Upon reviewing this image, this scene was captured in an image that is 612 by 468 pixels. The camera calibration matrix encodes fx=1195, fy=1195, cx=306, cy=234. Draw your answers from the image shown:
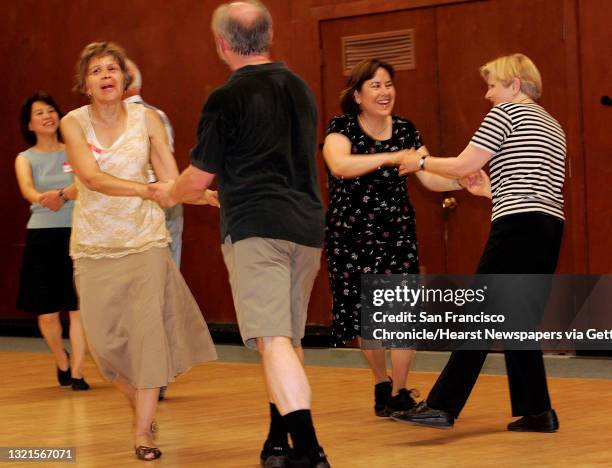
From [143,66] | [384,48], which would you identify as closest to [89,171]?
[384,48]

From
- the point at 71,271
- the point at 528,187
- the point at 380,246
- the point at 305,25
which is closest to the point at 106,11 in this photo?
the point at 305,25

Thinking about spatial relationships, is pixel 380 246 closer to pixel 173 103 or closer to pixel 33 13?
pixel 173 103

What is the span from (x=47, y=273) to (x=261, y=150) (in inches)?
142

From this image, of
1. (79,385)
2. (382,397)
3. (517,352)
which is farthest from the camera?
(79,385)

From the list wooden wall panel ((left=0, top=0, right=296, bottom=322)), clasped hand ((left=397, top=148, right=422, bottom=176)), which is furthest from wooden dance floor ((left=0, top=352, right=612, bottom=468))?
wooden wall panel ((left=0, top=0, right=296, bottom=322))

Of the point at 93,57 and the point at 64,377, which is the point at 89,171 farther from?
the point at 64,377

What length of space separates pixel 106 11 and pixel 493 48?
366cm

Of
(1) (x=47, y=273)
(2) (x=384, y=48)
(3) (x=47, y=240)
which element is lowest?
(1) (x=47, y=273)

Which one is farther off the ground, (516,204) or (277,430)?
(516,204)

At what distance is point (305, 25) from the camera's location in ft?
28.3

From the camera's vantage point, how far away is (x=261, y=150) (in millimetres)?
4016

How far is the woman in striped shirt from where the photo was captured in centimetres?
481

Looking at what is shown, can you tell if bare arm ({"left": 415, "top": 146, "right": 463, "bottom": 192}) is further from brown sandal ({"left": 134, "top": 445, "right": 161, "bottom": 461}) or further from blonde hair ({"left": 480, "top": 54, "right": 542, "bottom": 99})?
brown sandal ({"left": 134, "top": 445, "right": 161, "bottom": 461})

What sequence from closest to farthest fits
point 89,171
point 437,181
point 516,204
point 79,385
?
point 89,171
point 516,204
point 437,181
point 79,385
